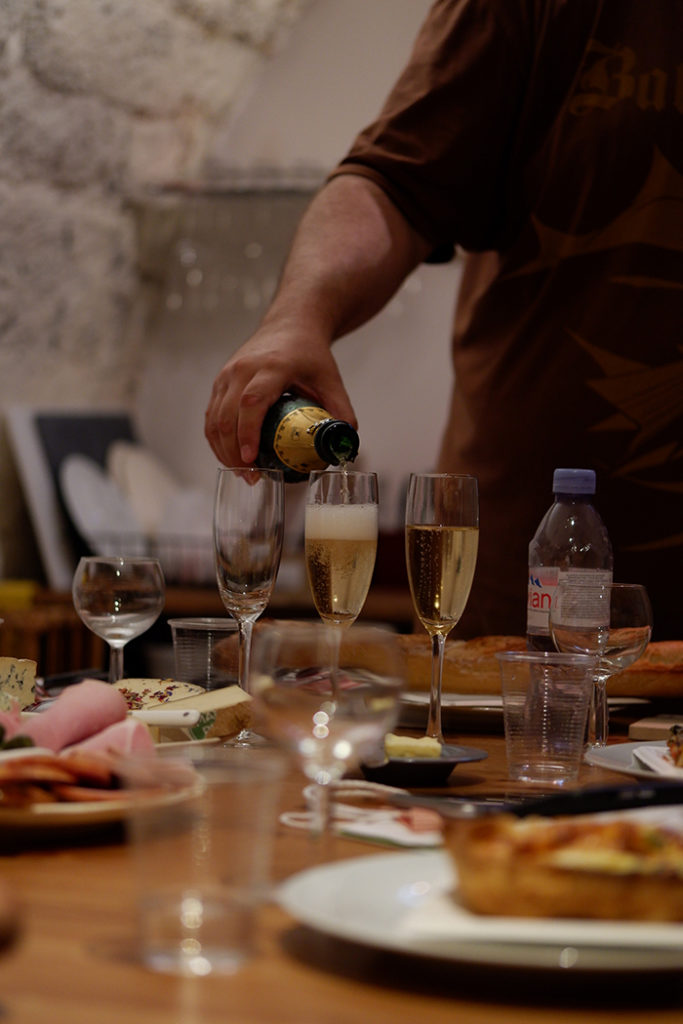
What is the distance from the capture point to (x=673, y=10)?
180 cm

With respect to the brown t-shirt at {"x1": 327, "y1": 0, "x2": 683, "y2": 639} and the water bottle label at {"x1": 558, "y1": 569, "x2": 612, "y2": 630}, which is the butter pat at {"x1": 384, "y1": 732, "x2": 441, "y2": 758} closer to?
the water bottle label at {"x1": 558, "y1": 569, "x2": 612, "y2": 630}

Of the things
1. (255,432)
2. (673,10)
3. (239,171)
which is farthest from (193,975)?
(239,171)

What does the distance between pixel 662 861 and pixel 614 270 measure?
4.72 feet

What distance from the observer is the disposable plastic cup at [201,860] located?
1.66 ft

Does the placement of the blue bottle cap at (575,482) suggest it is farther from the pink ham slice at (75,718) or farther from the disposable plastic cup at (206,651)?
the pink ham slice at (75,718)

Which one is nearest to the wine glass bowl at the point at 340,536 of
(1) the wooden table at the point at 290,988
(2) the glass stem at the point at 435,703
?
(2) the glass stem at the point at 435,703

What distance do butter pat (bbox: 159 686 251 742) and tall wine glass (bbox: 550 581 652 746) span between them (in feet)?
1.01

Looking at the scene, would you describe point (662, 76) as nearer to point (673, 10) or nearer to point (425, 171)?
point (673, 10)

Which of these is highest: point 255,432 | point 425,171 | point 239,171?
point 239,171

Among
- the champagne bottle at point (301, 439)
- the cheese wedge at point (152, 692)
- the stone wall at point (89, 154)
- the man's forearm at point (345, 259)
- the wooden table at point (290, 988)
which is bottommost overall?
the wooden table at point (290, 988)

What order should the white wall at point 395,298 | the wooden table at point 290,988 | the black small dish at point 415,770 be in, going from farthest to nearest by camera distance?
the white wall at point 395,298
the black small dish at point 415,770
the wooden table at point 290,988

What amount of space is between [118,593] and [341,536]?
229 millimetres

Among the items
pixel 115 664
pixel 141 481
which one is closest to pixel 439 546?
pixel 115 664

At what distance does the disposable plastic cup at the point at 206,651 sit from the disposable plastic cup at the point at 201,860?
73 cm
